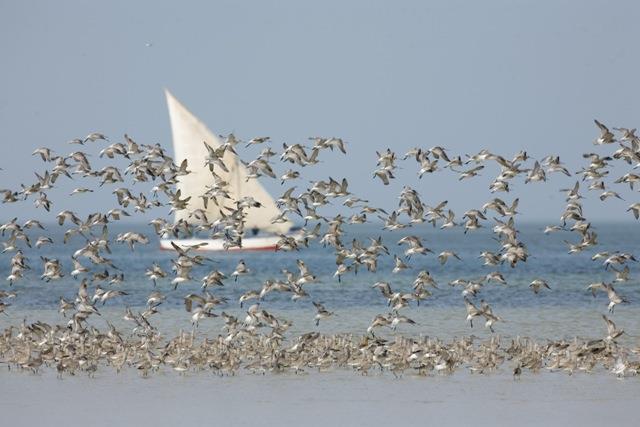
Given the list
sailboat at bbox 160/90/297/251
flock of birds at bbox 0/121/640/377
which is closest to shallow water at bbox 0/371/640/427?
flock of birds at bbox 0/121/640/377

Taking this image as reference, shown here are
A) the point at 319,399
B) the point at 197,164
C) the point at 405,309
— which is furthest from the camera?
the point at 197,164

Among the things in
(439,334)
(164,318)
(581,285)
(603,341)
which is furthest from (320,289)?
(603,341)

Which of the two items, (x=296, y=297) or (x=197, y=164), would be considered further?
(x=197, y=164)

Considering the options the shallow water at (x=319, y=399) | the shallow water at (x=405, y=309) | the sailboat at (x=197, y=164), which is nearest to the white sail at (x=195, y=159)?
the sailboat at (x=197, y=164)

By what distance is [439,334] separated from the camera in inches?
1624

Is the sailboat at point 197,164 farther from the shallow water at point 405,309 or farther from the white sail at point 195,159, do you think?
the shallow water at point 405,309

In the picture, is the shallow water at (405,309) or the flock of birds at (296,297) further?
the shallow water at (405,309)

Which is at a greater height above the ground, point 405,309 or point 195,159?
point 195,159

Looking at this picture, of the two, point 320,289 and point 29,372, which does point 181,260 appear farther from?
point 320,289

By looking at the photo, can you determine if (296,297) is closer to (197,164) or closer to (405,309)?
(405,309)

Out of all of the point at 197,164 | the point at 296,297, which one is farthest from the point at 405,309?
the point at 197,164

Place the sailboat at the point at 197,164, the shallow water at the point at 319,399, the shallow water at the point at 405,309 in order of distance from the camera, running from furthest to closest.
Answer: the sailboat at the point at 197,164, the shallow water at the point at 405,309, the shallow water at the point at 319,399

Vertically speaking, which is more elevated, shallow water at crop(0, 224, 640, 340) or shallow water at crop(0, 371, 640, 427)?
shallow water at crop(0, 371, 640, 427)

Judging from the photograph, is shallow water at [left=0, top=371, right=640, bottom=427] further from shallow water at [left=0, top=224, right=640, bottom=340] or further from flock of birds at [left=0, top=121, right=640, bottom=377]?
shallow water at [left=0, top=224, right=640, bottom=340]
